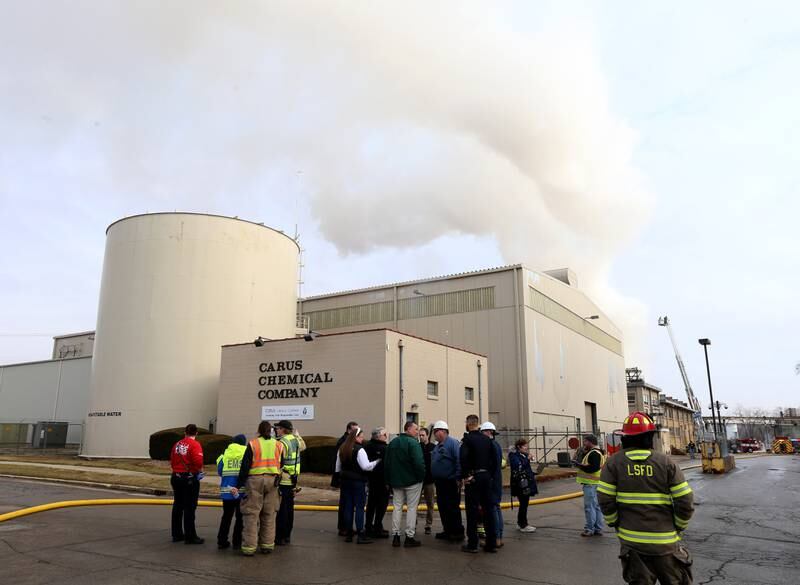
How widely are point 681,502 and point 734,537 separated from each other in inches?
282

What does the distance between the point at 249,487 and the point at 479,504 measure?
3.29m

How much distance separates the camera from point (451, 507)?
9828mm

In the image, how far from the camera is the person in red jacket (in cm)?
912

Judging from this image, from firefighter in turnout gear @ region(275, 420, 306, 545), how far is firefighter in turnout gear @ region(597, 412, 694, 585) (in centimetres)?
551

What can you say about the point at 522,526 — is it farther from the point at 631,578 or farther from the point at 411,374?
the point at 411,374

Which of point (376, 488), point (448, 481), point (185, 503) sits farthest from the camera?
point (376, 488)

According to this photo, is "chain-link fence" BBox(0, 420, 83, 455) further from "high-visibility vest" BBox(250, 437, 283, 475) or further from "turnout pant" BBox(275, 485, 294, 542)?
"high-visibility vest" BBox(250, 437, 283, 475)

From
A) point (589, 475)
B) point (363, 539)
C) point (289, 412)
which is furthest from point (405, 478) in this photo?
point (289, 412)

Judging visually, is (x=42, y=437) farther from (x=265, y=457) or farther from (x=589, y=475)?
(x=589, y=475)

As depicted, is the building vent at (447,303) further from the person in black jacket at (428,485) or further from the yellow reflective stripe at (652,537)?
the yellow reflective stripe at (652,537)

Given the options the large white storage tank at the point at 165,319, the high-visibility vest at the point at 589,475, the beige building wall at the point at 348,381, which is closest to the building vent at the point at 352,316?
the large white storage tank at the point at 165,319

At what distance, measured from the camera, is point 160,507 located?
44.2ft

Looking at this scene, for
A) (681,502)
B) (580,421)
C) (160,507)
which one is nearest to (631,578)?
(681,502)

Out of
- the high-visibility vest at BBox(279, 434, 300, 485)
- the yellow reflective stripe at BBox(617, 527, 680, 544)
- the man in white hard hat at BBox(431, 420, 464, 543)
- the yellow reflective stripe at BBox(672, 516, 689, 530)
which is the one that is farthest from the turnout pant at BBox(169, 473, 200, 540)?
the yellow reflective stripe at BBox(672, 516, 689, 530)
